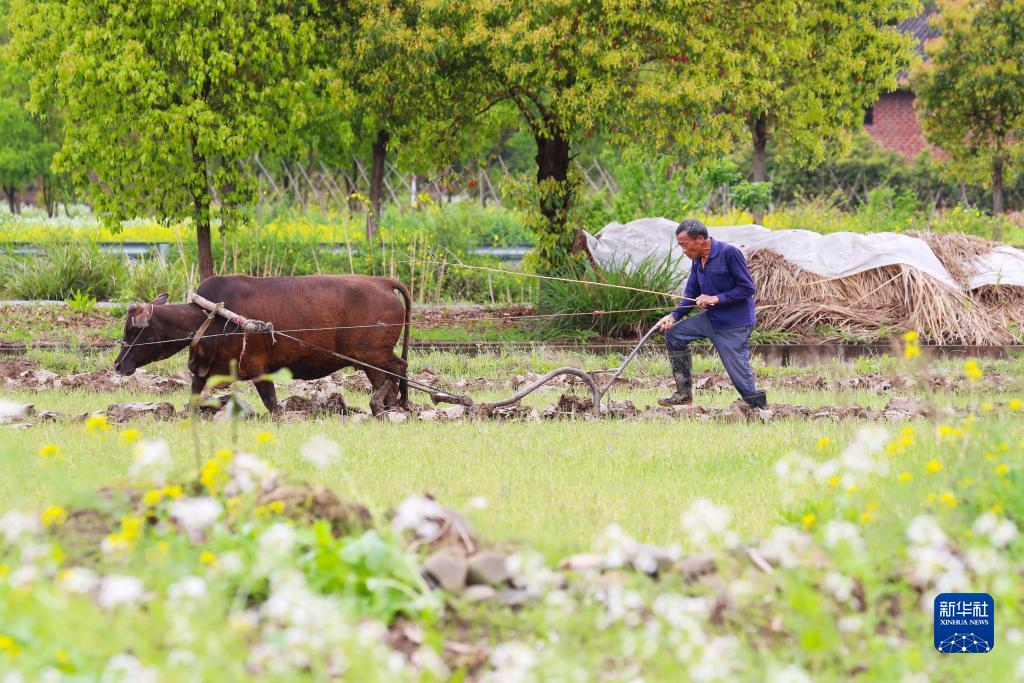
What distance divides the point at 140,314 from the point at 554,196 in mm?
9518

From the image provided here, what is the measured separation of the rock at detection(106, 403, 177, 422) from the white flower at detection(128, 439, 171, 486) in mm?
5197

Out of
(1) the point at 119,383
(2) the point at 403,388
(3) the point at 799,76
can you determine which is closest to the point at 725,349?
(2) the point at 403,388

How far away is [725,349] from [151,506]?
6.97m

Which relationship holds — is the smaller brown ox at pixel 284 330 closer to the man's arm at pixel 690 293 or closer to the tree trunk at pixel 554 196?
the man's arm at pixel 690 293

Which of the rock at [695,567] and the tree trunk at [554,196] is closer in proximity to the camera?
the rock at [695,567]

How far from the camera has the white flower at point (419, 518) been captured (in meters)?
4.67

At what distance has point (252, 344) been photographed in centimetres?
1131

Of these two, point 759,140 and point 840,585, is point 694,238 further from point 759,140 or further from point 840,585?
point 759,140

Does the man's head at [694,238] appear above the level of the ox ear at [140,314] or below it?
above

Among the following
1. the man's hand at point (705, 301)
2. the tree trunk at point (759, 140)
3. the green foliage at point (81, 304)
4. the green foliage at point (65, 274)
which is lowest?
the green foliage at point (81, 304)

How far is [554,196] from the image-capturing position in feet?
63.4

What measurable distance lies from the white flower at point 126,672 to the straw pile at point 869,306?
1448 cm

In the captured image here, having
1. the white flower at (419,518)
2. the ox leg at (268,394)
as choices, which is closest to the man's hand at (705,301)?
the ox leg at (268,394)

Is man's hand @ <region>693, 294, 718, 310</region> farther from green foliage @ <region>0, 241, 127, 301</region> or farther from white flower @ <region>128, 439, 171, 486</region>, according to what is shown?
green foliage @ <region>0, 241, 127, 301</region>
